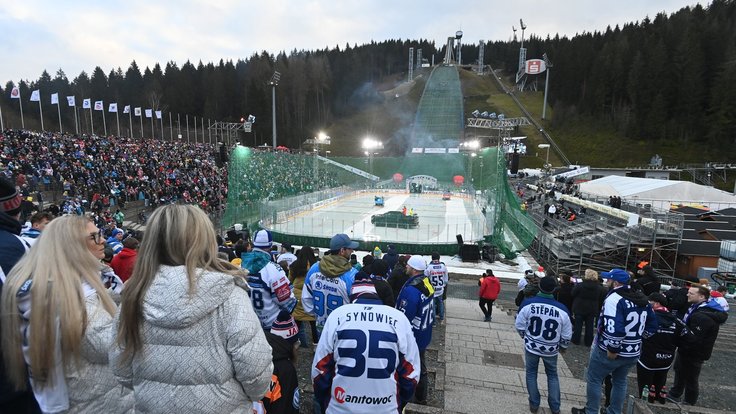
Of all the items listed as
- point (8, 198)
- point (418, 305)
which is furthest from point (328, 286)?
point (8, 198)

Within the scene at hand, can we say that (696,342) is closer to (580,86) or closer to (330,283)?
(330,283)

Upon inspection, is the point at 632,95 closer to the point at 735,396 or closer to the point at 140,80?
the point at 735,396

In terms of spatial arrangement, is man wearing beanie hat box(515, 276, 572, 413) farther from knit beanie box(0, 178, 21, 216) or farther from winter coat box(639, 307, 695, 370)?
knit beanie box(0, 178, 21, 216)

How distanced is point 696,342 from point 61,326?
6309 mm

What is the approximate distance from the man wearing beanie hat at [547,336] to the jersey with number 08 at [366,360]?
248 cm

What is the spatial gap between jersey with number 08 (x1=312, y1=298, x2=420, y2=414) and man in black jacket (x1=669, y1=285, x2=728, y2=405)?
432cm

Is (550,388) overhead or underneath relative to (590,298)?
underneath

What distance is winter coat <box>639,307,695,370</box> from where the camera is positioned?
4.64 meters

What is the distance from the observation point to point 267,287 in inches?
154

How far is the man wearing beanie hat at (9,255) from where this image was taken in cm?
192

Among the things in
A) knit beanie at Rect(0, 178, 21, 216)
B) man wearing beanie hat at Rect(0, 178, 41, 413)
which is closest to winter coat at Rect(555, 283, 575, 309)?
man wearing beanie hat at Rect(0, 178, 41, 413)

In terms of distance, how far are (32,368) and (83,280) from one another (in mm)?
431

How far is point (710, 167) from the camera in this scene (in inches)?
1948

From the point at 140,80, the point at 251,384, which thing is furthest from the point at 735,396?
the point at 140,80
